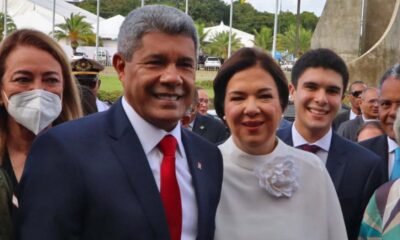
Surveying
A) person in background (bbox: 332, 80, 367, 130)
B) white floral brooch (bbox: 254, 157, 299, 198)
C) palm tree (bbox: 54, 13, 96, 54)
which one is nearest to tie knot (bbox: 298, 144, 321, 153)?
white floral brooch (bbox: 254, 157, 299, 198)

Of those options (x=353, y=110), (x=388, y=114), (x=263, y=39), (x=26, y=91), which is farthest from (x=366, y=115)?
(x=263, y=39)

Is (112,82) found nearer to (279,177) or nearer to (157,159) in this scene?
(279,177)

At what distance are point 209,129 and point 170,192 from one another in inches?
219

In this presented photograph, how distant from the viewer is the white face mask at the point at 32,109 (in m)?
3.18

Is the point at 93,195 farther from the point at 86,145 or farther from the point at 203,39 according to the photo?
the point at 203,39

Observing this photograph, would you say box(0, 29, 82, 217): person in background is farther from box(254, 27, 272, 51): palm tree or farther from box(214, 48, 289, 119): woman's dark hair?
box(254, 27, 272, 51): palm tree

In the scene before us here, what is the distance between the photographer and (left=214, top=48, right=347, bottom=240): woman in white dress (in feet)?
9.92

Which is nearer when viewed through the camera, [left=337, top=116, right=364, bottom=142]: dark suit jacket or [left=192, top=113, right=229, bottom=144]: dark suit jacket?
[left=337, top=116, right=364, bottom=142]: dark suit jacket

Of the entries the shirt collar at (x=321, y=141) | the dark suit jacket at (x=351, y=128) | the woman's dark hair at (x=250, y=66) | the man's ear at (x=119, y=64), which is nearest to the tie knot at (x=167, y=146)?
the man's ear at (x=119, y=64)

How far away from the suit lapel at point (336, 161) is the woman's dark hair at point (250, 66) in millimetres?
661

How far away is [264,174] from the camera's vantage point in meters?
3.08

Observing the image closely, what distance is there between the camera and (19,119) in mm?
3230

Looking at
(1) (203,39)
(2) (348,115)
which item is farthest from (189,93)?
(1) (203,39)

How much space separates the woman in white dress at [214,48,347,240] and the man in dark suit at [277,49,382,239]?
53 centimetres
